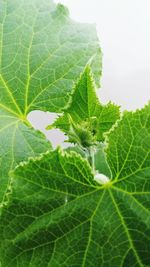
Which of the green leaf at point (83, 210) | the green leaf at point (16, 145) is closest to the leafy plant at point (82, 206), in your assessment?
the green leaf at point (83, 210)

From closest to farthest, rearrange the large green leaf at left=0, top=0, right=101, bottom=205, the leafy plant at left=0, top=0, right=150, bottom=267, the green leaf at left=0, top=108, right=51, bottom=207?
the leafy plant at left=0, top=0, right=150, bottom=267, the green leaf at left=0, top=108, right=51, bottom=207, the large green leaf at left=0, top=0, right=101, bottom=205

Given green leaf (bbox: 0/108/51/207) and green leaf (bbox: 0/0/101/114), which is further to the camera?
green leaf (bbox: 0/0/101/114)

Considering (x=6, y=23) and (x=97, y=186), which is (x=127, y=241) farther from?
(x=6, y=23)

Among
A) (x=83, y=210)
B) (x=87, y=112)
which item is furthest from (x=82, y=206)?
(x=87, y=112)

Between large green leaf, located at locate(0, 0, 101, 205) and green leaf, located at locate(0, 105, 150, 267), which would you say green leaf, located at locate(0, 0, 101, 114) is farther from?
green leaf, located at locate(0, 105, 150, 267)

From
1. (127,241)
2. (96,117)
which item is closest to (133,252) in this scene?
(127,241)


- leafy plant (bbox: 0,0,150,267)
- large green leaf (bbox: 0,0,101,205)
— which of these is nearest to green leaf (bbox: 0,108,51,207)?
large green leaf (bbox: 0,0,101,205)

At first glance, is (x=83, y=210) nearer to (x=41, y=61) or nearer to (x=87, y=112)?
(x=87, y=112)
